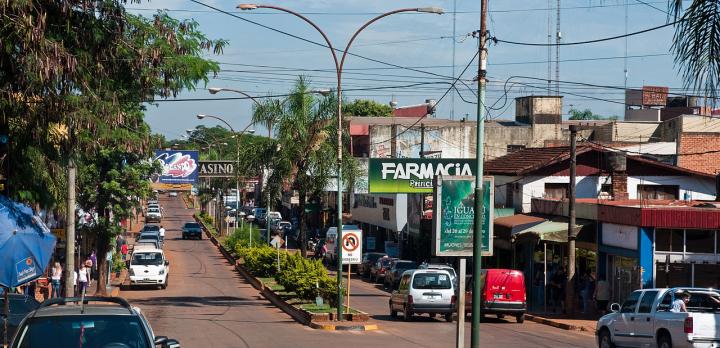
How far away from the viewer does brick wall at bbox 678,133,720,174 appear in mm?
57000

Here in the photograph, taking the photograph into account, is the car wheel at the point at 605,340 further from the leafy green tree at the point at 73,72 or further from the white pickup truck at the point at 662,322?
the leafy green tree at the point at 73,72

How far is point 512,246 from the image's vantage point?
48125 mm

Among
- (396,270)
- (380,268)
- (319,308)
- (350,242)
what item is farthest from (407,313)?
(380,268)

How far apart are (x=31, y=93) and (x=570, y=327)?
969 inches

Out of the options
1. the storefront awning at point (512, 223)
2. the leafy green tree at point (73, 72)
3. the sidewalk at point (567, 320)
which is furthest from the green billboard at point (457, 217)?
the storefront awning at point (512, 223)

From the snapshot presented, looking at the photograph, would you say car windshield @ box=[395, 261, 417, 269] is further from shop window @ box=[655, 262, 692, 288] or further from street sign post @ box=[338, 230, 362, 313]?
street sign post @ box=[338, 230, 362, 313]

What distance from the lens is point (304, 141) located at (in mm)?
44938

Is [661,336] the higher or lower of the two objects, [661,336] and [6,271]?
the lower

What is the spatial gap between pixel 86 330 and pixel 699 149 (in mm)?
50771

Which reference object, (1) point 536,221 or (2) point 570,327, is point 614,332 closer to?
Result: (2) point 570,327

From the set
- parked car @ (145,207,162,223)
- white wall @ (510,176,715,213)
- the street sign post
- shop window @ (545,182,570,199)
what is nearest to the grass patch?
the street sign post

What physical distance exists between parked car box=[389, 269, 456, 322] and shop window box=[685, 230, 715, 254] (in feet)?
27.1

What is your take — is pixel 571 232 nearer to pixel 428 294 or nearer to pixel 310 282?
pixel 428 294

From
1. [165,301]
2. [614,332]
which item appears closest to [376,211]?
[165,301]
